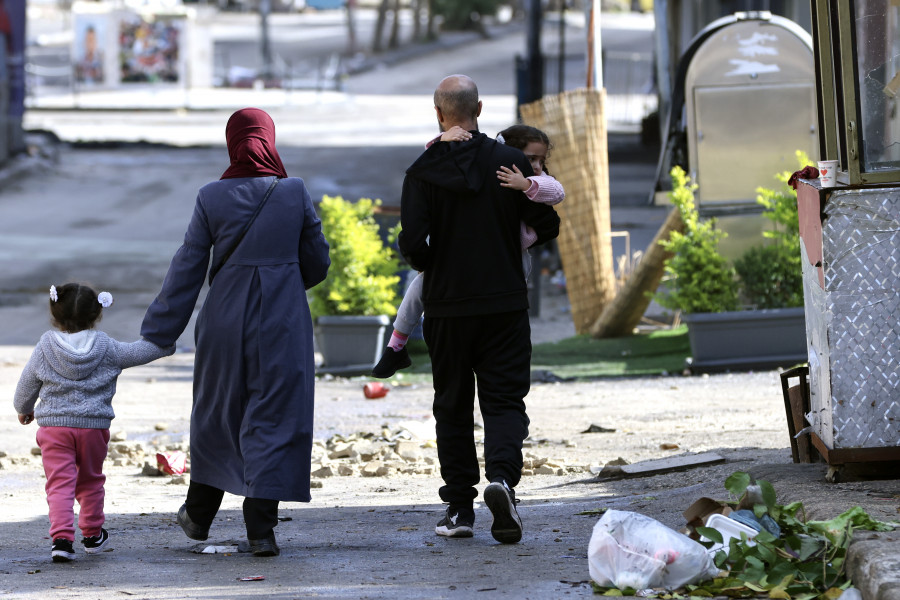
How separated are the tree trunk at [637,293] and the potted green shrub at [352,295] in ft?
6.01

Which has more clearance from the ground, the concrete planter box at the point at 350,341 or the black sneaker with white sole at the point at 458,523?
the concrete planter box at the point at 350,341

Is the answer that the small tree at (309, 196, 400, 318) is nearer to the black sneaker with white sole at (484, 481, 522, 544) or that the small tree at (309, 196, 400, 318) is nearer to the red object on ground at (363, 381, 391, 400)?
the red object on ground at (363, 381, 391, 400)

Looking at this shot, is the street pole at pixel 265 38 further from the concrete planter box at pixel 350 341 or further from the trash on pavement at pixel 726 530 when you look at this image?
the trash on pavement at pixel 726 530

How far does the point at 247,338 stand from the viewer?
494cm

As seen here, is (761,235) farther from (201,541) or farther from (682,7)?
(682,7)

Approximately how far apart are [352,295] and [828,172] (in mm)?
5611

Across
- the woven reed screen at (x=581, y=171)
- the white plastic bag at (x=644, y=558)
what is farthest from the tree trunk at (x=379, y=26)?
the white plastic bag at (x=644, y=558)

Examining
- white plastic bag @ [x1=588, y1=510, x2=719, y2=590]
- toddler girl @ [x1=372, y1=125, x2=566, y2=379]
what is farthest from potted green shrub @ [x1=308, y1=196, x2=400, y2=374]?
white plastic bag @ [x1=588, y1=510, x2=719, y2=590]

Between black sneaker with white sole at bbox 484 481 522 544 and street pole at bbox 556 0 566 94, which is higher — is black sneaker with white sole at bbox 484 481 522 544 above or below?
below

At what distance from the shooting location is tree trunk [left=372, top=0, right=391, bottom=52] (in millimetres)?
48997

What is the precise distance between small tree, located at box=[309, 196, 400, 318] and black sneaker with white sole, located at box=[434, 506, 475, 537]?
509 cm

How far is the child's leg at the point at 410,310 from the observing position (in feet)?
17.1

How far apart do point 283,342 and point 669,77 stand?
15.7 meters

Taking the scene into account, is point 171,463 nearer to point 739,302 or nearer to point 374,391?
point 374,391
